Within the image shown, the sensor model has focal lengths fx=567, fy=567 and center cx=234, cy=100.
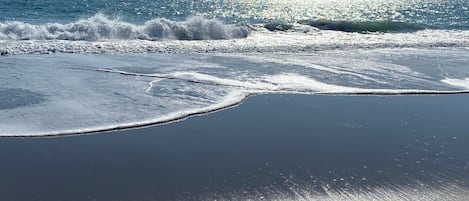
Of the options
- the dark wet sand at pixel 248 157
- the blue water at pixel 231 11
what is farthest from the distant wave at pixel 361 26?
the dark wet sand at pixel 248 157

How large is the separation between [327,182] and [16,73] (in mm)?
9488

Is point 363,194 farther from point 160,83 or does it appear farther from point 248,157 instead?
point 160,83

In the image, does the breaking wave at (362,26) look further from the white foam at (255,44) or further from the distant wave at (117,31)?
the distant wave at (117,31)

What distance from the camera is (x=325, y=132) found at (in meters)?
9.69

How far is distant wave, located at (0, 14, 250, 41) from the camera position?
74.5ft

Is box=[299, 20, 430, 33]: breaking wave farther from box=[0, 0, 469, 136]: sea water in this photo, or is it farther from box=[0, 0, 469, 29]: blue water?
box=[0, 0, 469, 29]: blue water

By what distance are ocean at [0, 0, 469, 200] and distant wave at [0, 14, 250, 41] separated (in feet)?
0.16

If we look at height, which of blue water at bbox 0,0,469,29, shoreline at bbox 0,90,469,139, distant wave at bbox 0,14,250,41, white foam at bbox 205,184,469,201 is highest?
blue water at bbox 0,0,469,29

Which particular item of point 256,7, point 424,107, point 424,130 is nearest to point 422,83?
point 424,107

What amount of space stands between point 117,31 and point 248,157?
1723cm

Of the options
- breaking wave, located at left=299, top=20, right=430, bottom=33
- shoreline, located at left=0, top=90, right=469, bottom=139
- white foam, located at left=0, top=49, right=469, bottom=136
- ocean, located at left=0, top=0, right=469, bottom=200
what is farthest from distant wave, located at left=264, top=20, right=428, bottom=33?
shoreline, located at left=0, top=90, right=469, bottom=139

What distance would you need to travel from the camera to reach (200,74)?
14648mm

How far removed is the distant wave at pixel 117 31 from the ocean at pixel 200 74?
49mm

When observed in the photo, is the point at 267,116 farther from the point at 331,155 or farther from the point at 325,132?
the point at 331,155
